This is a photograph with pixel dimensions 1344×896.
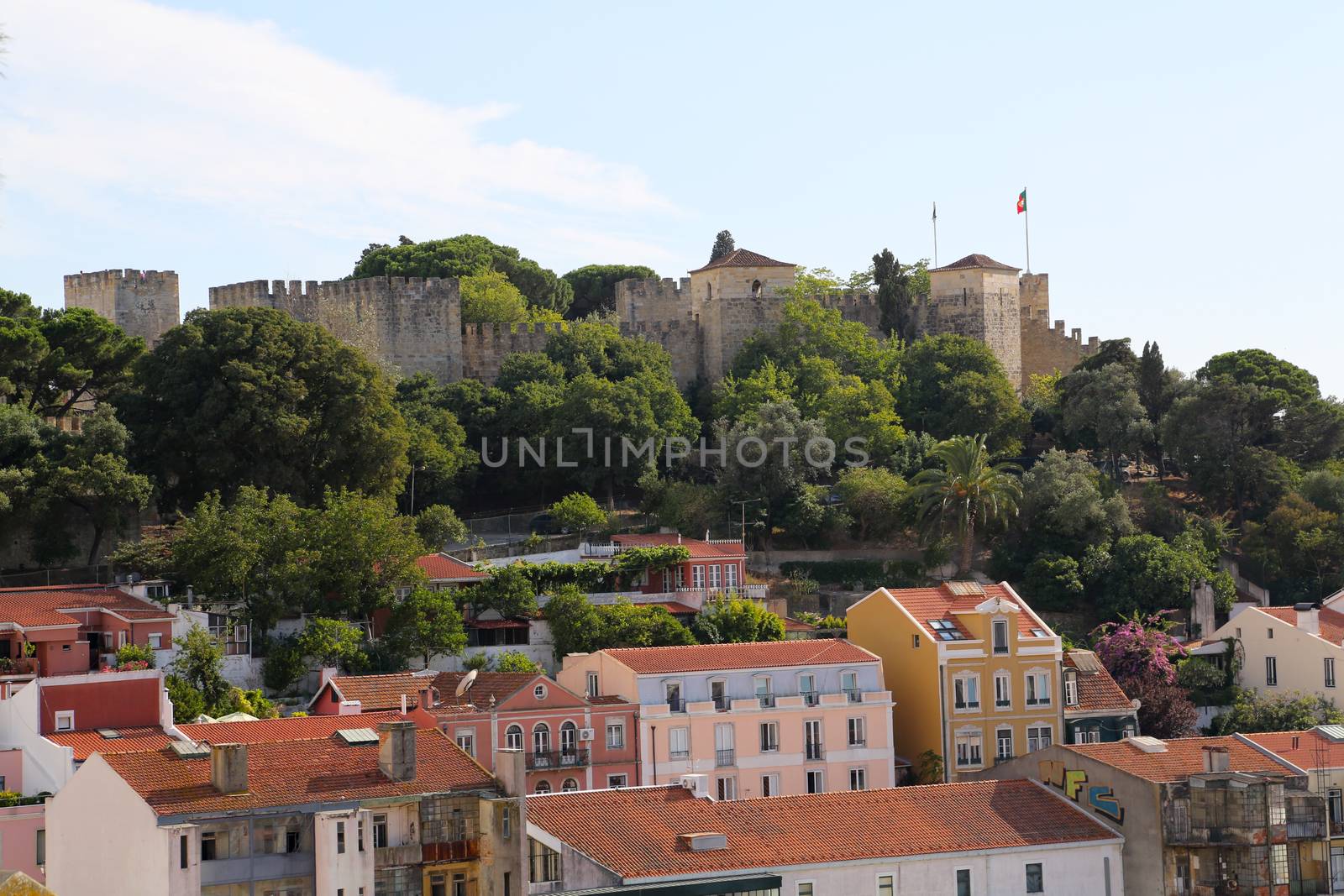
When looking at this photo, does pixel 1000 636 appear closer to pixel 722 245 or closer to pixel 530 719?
pixel 530 719

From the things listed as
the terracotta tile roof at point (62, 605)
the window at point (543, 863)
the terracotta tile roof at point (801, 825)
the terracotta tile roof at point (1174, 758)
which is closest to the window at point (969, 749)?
the terracotta tile roof at point (1174, 758)

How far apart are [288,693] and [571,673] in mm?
5593

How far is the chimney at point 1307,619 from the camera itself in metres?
49.3

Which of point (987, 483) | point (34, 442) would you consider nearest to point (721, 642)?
point (987, 483)

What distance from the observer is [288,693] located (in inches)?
1790

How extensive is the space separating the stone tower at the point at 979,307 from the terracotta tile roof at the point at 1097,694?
79.8 feet

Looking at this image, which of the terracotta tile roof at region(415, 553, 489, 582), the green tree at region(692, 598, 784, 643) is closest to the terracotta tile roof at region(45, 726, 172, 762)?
the terracotta tile roof at region(415, 553, 489, 582)

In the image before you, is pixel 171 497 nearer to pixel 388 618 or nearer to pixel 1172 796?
pixel 388 618

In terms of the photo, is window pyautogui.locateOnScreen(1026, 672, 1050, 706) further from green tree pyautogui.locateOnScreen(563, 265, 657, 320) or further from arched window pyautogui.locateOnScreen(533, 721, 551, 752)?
green tree pyautogui.locateOnScreen(563, 265, 657, 320)

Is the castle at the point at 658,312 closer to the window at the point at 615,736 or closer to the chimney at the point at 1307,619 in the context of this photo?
the chimney at the point at 1307,619

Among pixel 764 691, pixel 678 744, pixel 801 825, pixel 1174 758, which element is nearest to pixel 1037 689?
pixel 764 691

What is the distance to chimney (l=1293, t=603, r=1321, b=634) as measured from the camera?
49.3 metres

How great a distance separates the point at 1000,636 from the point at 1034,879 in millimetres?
11987

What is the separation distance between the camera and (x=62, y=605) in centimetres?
4472
